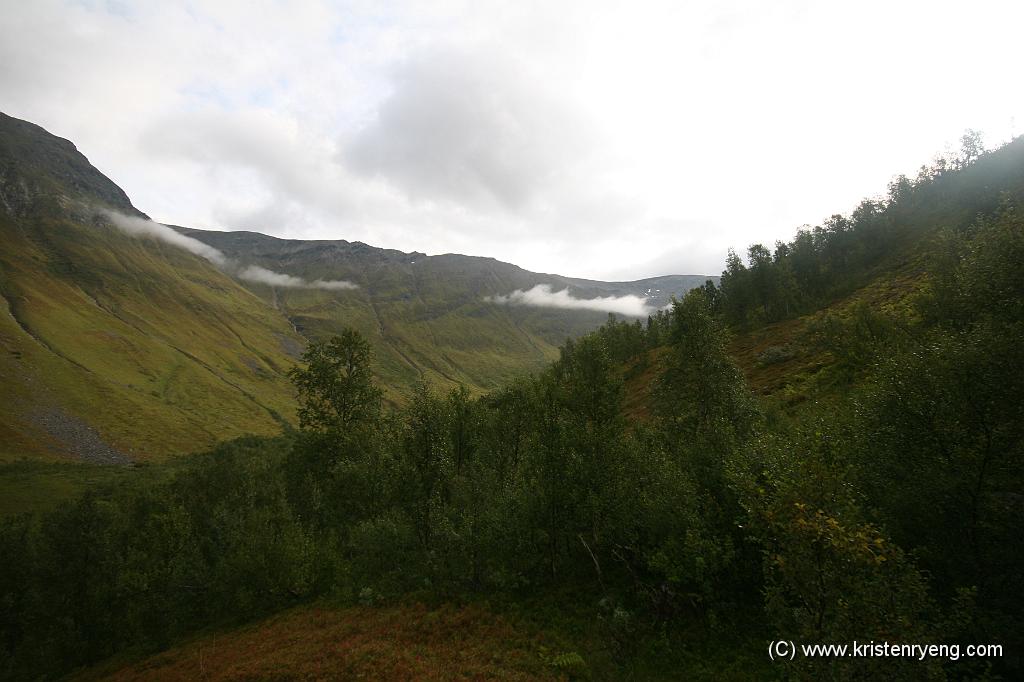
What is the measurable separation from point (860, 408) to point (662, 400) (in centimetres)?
2308

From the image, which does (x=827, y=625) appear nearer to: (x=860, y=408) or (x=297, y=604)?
(x=860, y=408)

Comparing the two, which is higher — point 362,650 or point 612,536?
point 612,536

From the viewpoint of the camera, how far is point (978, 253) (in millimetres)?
23578

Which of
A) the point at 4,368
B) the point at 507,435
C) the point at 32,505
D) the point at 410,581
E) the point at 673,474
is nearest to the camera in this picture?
the point at 673,474

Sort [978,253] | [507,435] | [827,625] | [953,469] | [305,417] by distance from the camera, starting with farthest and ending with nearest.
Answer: [507,435]
[305,417]
[978,253]
[953,469]
[827,625]

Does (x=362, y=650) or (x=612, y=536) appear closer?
(x=362, y=650)

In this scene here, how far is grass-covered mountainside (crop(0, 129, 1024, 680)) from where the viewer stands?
14.0 m

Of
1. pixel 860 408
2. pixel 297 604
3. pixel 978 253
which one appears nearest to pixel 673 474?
pixel 860 408

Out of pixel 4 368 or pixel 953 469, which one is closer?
pixel 953 469

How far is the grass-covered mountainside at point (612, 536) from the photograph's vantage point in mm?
14016

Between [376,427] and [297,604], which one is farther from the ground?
[376,427]

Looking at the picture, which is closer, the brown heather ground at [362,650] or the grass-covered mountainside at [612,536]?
the grass-covered mountainside at [612,536]

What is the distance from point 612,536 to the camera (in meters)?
29.9

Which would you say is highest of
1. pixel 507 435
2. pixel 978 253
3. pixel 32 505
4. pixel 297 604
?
pixel 978 253
